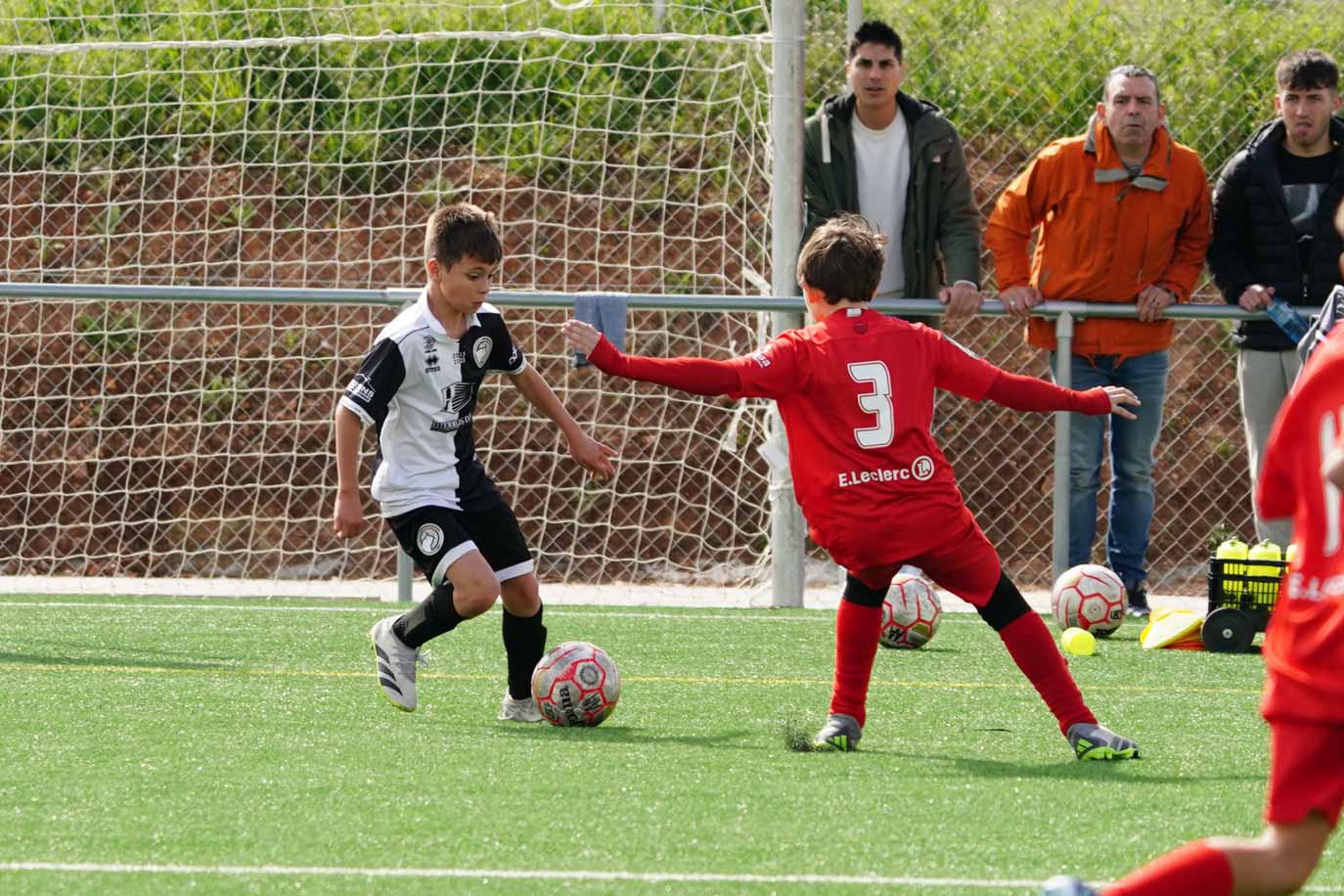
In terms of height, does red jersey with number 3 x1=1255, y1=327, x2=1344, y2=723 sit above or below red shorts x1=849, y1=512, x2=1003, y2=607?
above

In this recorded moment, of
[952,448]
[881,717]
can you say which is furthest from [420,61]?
[881,717]

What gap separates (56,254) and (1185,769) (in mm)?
9485

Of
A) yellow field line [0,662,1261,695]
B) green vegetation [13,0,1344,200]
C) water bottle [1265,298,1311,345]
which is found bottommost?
yellow field line [0,662,1261,695]

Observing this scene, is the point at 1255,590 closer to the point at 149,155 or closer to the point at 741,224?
the point at 741,224

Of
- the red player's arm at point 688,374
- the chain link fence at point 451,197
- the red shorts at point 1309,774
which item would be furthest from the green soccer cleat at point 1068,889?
the chain link fence at point 451,197

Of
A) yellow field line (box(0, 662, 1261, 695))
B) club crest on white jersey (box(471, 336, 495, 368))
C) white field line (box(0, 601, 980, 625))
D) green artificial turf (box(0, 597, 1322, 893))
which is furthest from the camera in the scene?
white field line (box(0, 601, 980, 625))

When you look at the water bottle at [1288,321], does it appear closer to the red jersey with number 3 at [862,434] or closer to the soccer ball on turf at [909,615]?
the soccer ball on turf at [909,615]

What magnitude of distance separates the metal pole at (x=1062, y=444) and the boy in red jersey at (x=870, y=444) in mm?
3084

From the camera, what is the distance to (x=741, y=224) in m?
10.7

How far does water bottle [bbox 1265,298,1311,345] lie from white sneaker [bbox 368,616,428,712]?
156 inches

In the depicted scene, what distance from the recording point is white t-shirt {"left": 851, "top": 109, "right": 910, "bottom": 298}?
26.1 ft

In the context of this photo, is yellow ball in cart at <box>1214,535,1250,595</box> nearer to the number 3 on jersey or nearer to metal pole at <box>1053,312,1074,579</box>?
metal pole at <box>1053,312,1074,579</box>

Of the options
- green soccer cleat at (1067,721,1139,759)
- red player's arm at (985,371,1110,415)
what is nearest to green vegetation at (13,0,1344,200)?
red player's arm at (985,371,1110,415)

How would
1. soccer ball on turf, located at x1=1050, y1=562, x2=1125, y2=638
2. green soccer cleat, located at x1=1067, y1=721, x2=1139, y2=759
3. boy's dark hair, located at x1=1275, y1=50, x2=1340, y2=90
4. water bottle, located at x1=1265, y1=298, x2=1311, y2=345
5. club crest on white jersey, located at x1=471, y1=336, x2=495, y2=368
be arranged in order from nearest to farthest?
green soccer cleat, located at x1=1067, y1=721, x2=1139, y2=759
club crest on white jersey, located at x1=471, y1=336, x2=495, y2=368
soccer ball on turf, located at x1=1050, y1=562, x2=1125, y2=638
boy's dark hair, located at x1=1275, y1=50, x2=1340, y2=90
water bottle, located at x1=1265, y1=298, x2=1311, y2=345
